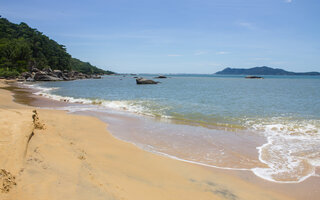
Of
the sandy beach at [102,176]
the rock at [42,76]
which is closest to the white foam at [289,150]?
the sandy beach at [102,176]

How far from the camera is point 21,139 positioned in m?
4.50

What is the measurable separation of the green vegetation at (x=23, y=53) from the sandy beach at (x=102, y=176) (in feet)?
212

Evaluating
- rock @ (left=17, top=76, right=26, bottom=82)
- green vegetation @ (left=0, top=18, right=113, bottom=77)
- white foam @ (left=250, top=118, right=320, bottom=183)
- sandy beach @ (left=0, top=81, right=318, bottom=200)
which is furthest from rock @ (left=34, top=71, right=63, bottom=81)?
white foam @ (left=250, top=118, right=320, bottom=183)

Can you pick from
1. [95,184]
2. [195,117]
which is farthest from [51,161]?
[195,117]

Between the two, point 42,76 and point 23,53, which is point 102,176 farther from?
point 23,53

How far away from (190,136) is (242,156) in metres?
2.75

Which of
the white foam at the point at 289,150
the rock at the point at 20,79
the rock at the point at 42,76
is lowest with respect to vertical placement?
the white foam at the point at 289,150

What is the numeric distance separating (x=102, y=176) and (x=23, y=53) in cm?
8221

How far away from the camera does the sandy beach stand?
3.48 metres

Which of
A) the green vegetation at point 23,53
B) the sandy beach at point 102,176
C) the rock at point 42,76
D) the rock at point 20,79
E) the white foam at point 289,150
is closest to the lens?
the sandy beach at point 102,176

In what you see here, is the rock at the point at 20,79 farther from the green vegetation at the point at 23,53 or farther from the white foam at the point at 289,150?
the white foam at the point at 289,150

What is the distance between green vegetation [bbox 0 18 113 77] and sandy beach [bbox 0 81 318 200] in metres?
64.6

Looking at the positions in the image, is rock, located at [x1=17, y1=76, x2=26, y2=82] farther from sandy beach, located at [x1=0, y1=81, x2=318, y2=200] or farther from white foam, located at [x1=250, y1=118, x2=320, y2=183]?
white foam, located at [x1=250, y1=118, x2=320, y2=183]

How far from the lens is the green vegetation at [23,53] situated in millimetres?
63381
